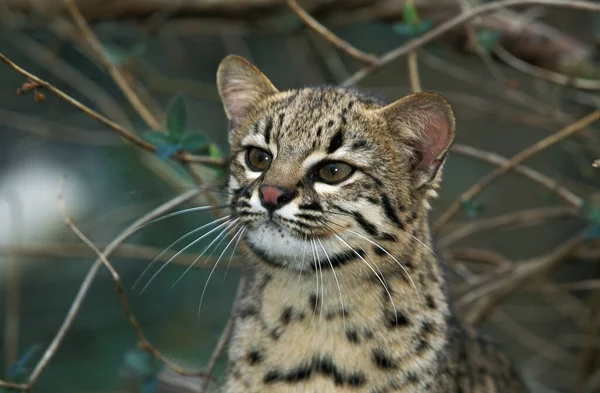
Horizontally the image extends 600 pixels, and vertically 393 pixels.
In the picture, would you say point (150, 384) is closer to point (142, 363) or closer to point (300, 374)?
point (142, 363)

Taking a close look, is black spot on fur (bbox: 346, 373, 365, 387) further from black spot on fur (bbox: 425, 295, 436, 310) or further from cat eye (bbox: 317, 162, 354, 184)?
cat eye (bbox: 317, 162, 354, 184)

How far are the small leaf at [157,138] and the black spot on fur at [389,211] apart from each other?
3.45ft

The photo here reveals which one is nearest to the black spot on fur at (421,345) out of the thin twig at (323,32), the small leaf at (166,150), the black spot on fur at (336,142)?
the black spot on fur at (336,142)

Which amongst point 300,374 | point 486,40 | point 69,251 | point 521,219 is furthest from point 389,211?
point 69,251

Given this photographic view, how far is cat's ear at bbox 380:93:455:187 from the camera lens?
3223mm

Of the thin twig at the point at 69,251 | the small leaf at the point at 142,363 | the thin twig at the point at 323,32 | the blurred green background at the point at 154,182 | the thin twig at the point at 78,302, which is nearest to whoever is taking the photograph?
the thin twig at the point at 78,302

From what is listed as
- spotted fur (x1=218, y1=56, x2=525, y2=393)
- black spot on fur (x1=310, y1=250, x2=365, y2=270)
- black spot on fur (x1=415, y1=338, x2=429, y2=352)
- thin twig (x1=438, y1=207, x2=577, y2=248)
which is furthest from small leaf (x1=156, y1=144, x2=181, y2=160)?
thin twig (x1=438, y1=207, x2=577, y2=248)

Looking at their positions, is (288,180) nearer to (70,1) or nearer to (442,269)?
(442,269)

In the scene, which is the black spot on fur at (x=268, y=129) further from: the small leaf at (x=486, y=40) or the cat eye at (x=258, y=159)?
the small leaf at (x=486, y=40)

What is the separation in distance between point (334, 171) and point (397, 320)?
63cm

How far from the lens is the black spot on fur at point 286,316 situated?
3311mm

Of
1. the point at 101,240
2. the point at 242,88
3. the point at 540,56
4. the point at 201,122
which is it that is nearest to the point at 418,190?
the point at 242,88

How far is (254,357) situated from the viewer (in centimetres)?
336

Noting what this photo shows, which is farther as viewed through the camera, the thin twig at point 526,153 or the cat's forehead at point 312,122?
the thin twig at point 526,153
